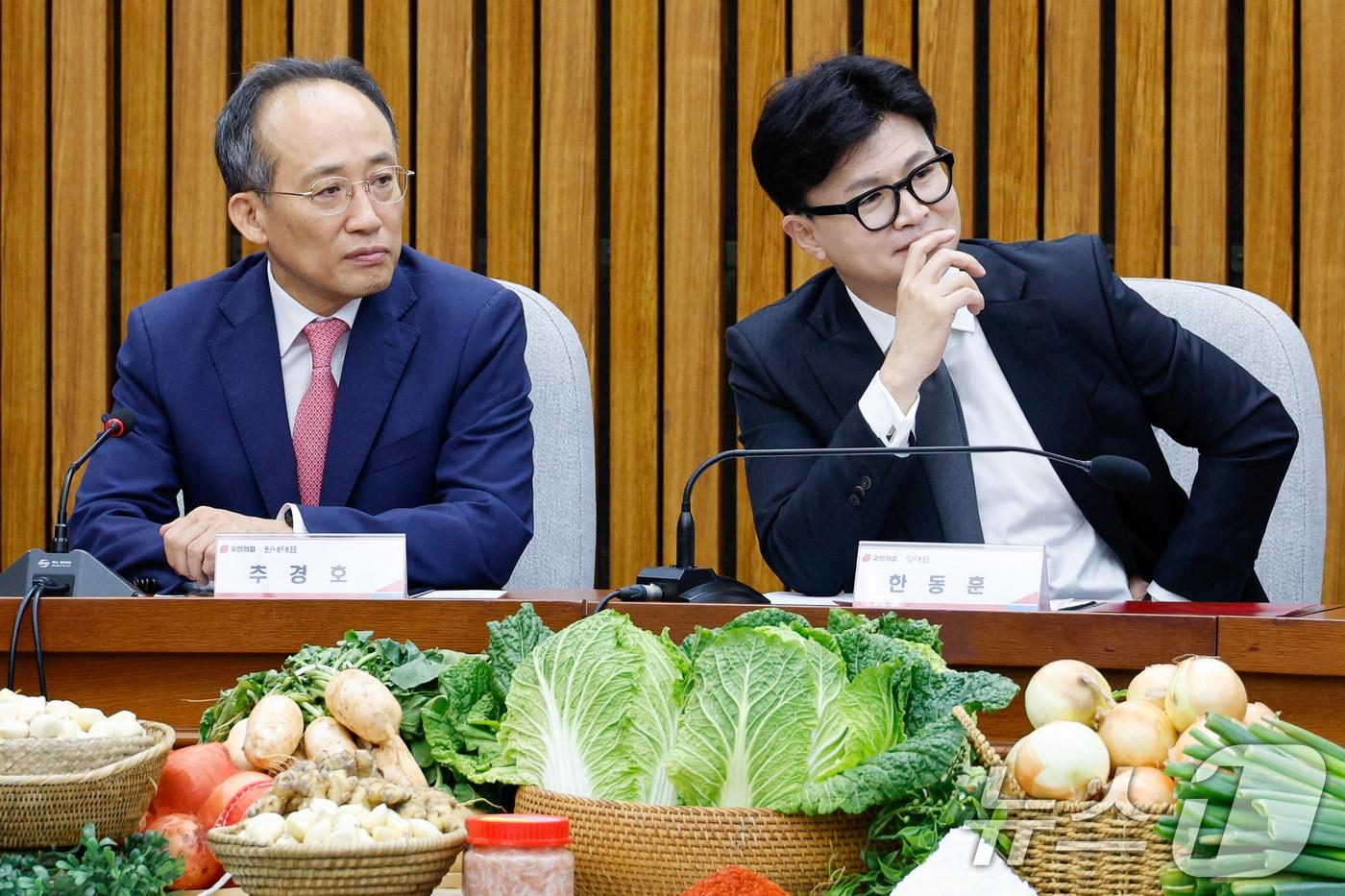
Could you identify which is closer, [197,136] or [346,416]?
[346,416]

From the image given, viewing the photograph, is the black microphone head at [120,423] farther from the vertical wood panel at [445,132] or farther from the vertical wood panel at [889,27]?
the vertical wood panel at [889,27]

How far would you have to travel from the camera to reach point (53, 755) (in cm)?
109

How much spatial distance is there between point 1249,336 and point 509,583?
1442 millimetres

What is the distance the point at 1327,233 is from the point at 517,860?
2984mm

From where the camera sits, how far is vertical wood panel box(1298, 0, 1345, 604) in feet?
11.2

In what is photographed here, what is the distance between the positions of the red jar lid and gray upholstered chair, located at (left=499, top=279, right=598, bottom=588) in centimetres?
192

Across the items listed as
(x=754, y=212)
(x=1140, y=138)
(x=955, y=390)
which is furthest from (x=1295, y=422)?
(x=754, y=212)

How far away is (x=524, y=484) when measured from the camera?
261cm

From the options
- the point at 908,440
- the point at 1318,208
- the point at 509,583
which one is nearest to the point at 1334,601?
the point at 1318,208

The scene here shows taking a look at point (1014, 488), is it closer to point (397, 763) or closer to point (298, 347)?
point (298, 347)

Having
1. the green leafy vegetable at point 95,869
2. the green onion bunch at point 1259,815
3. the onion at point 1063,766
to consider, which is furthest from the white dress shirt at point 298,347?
the green onion bunch at point 1259,815

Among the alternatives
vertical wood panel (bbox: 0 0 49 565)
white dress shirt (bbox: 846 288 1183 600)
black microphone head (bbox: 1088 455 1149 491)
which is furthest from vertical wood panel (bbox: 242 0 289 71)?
black microphone head (bbox: 1088 455 1149 491)

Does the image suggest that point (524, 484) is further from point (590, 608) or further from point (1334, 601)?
point (1334, 601)

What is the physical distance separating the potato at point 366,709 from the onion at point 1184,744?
593 millimetres
